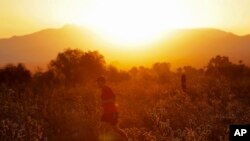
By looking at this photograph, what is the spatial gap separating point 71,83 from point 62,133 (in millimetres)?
26493

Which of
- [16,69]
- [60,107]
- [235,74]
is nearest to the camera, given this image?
[60,107]

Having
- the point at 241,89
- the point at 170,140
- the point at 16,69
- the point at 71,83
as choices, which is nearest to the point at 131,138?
the point at 170,140

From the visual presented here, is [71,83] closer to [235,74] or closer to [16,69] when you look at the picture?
[16,69]

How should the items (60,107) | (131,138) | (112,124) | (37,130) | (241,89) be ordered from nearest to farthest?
(112,124), (37,130), (131,138), (60,107), (241,89)

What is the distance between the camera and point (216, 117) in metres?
17.0

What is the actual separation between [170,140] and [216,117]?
4600 mm

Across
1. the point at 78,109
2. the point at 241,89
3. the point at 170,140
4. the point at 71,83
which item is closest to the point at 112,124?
the point at 170,140

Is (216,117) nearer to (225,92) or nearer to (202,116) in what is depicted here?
(202,116)

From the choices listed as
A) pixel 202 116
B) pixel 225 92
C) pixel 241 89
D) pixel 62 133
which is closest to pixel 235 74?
pixel 241 89

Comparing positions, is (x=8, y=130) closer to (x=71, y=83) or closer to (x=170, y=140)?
(x=170, y=140)

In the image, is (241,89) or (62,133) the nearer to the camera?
(62,133)

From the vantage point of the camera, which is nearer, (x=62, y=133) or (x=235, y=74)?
(x=62, y=133)

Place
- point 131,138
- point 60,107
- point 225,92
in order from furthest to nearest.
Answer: point 225,92
point 60,107
point 131,138

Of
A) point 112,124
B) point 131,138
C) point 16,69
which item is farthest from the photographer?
point 16,69
